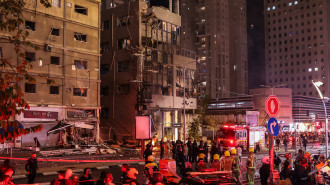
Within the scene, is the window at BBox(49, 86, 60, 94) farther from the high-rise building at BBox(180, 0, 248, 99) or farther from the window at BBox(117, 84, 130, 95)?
the high-rise building at BBox(180, 0, 248, 99)

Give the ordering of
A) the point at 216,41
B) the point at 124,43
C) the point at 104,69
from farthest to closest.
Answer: the point at 216,41 < the point at 104,69 < the point at 124,43

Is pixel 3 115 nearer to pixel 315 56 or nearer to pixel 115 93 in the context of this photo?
pixel 115 93

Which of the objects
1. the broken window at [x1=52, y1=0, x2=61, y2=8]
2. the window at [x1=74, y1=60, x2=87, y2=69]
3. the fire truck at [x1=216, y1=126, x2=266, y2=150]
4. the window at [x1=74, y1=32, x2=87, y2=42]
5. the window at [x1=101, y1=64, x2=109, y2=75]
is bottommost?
the fire truck at [x1=216, y1=126, x2=266, y2=150]

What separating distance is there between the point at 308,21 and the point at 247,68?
1248 inches

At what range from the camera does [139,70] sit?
5056cm

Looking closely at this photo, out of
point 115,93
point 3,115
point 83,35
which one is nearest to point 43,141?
point 83,35

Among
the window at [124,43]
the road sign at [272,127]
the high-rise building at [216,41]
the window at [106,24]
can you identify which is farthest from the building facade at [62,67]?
the high-rise building at [216,41]

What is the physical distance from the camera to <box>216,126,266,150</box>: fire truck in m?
38.7

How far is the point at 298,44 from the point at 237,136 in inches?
5150

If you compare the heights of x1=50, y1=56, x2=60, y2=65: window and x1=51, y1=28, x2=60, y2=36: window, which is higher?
x1=51, y1=28, x2=60, y2=36: window

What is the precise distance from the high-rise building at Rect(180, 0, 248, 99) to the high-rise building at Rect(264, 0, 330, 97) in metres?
22.3

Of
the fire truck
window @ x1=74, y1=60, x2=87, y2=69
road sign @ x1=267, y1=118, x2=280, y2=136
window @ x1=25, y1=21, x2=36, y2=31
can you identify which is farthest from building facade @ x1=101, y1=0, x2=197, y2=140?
road sign @ x1=267, y1=118, x2=280, y2=136

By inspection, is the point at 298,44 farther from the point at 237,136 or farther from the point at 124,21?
the point at 237,136

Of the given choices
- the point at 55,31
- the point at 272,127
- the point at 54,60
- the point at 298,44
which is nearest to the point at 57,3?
the point at 55,31
